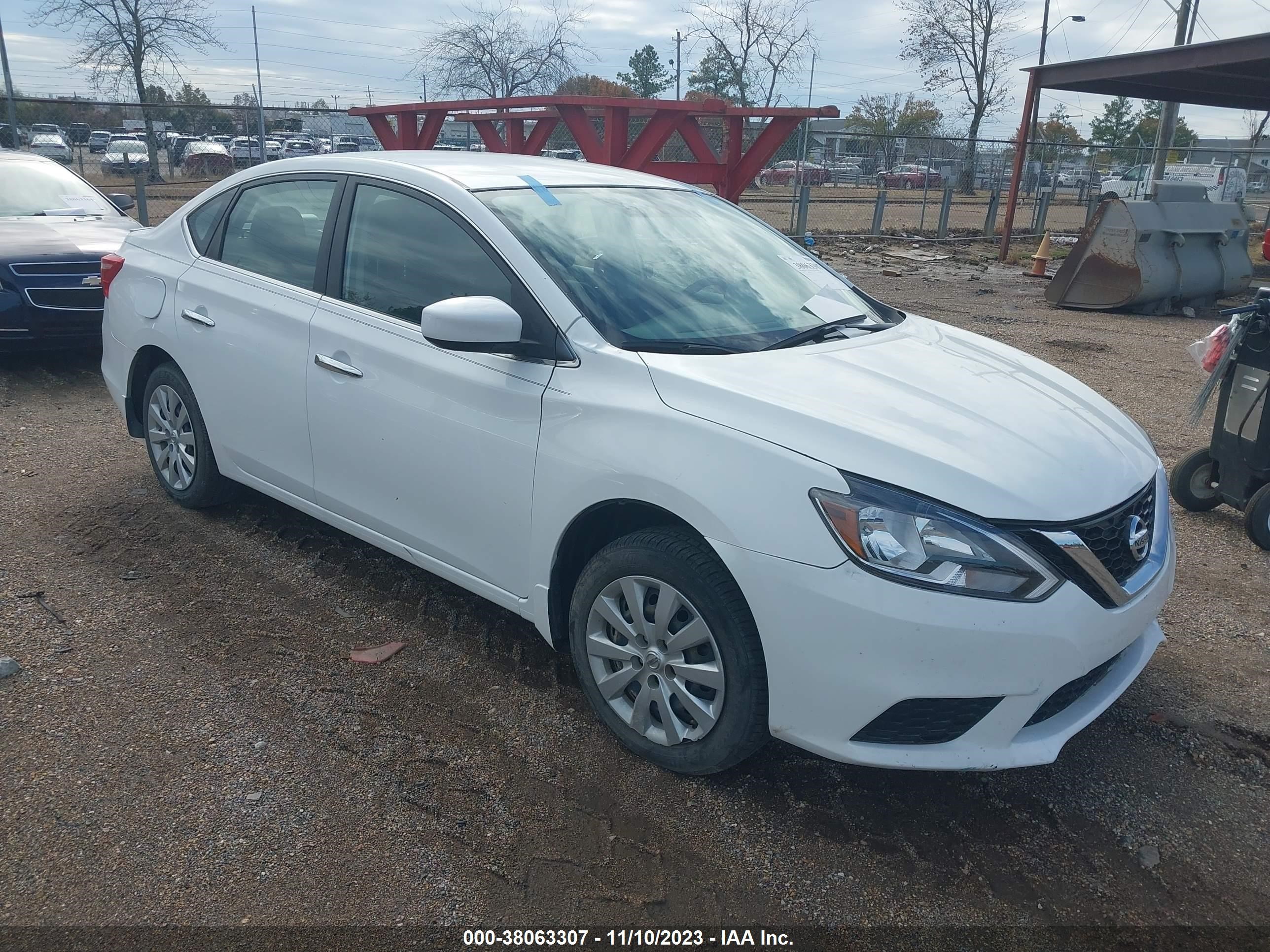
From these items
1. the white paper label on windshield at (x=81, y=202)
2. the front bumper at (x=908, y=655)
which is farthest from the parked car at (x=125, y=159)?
the front bumper at (x=908, y=655)

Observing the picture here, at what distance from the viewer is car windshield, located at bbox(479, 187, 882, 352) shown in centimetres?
314

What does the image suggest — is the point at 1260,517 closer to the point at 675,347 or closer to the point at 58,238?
the point at 675,347

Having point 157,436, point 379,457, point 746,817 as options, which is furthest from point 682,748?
point 157,436

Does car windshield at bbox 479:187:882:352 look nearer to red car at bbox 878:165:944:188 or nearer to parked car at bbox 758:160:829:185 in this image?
parked car at bbox 758:160:829:185

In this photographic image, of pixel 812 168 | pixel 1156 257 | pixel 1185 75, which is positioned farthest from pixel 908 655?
pixel 812 168

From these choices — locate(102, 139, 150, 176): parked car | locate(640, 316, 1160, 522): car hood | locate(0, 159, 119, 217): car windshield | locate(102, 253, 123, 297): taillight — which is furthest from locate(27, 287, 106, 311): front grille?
locate(102, 139, 150, 176): parked car

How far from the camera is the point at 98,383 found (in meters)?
7.29

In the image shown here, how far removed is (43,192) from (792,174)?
21.9 metres

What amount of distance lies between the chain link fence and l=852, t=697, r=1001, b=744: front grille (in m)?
12.4

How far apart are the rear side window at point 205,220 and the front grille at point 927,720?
3647 millimetres

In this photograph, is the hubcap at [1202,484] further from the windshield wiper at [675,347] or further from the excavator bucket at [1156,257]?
the excavator bucket at [1156,257]

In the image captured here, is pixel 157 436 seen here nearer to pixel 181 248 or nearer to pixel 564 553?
pixel 181 248

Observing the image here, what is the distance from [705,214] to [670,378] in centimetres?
142

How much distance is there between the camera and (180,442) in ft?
15.3
